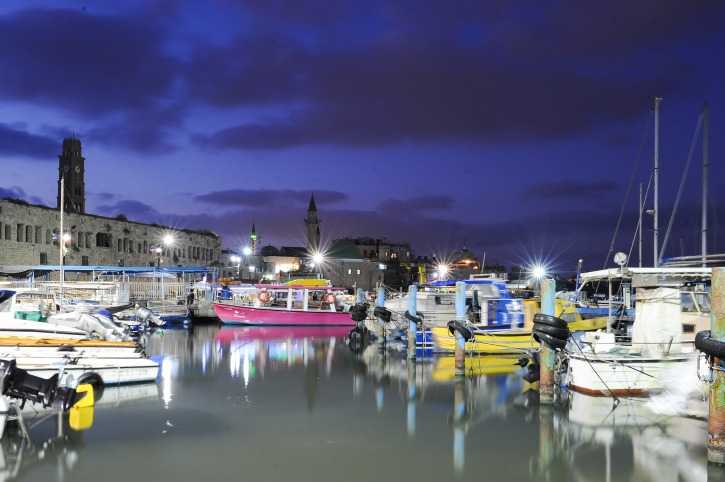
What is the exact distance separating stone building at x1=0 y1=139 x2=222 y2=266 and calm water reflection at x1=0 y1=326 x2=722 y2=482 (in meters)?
37.2

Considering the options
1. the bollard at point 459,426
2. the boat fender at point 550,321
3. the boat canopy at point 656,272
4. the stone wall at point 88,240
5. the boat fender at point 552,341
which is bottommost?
the bollard at point 459,426

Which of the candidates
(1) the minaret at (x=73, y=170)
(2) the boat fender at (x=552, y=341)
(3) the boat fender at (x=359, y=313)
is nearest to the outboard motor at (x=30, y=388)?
(2) the boat fender at (x=552, y=341)

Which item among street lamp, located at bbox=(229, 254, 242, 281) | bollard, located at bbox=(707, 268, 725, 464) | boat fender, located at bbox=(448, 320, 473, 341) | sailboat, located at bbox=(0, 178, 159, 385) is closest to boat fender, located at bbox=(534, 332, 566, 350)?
boat fender, located at bbox=(448, 320, 473, 341)

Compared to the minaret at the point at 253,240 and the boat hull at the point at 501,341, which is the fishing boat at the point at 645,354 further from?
the minaret at the point at 253,240

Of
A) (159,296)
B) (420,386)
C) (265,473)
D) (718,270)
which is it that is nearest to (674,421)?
(718,270)

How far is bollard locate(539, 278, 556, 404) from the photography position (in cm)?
1684

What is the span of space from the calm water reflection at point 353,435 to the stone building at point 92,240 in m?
37.2

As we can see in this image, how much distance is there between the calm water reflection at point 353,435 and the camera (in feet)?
38.3

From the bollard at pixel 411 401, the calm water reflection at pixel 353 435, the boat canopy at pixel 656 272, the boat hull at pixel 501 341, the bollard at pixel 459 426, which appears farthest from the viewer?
the boat hull at pixel 501 341

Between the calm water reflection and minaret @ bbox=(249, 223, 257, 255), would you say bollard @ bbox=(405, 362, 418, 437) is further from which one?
minaret @ bbox=(249, 223, 257, 255)

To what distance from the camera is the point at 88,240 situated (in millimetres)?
61594

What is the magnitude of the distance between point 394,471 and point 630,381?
8.31 meters

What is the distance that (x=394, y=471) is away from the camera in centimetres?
1164

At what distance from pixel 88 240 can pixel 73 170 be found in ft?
185
